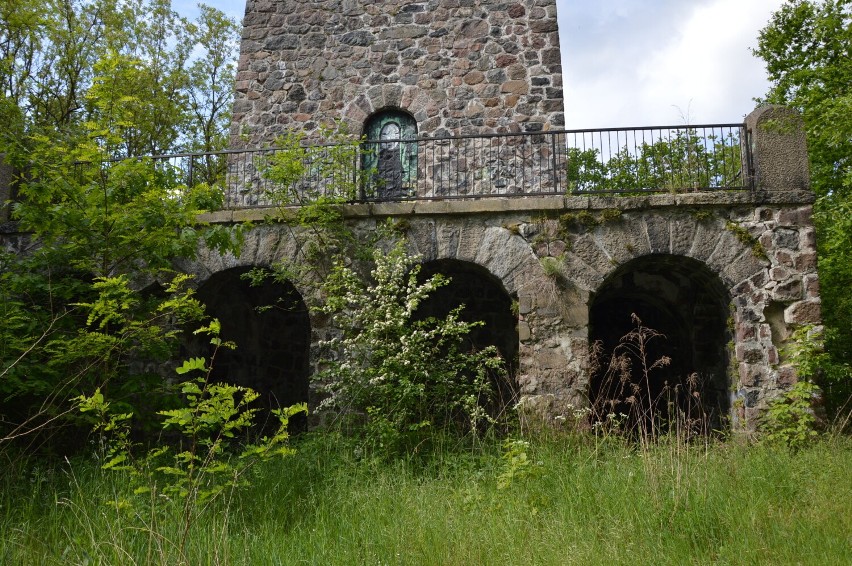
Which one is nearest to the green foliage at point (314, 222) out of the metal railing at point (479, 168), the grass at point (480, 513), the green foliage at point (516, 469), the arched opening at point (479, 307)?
the metal railing at point (479, 168)

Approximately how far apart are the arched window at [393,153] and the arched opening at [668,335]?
335 centimetres

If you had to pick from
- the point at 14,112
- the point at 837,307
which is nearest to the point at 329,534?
the point at 14,112

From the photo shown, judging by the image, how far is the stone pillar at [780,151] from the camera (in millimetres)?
8039

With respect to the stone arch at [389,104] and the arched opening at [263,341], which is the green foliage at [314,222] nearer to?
the arched opening at [263,341]

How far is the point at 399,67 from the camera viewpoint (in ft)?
37.7

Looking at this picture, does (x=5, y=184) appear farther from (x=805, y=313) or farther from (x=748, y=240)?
(x=805, y=313)

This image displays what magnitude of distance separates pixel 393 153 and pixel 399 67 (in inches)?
54.9

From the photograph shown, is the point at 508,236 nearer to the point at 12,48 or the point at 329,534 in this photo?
the point at 329,534

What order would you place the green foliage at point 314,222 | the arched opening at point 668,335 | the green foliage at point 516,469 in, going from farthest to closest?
the arched opening at point 668,335 < the green foliage at point 314,222 < the green foliage at point 516,469

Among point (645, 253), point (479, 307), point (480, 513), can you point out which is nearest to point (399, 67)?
point (479, 307)

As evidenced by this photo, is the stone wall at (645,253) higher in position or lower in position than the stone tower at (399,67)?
lower

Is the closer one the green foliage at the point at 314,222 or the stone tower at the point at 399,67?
the green foliage at the point at 314,222

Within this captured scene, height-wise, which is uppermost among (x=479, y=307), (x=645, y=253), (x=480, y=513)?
(x=645, y=253)

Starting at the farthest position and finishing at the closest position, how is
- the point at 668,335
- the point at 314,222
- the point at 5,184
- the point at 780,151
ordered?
the point at 668,335 → the point at 5,184 → the point at 314,222 → the point at 780,151
